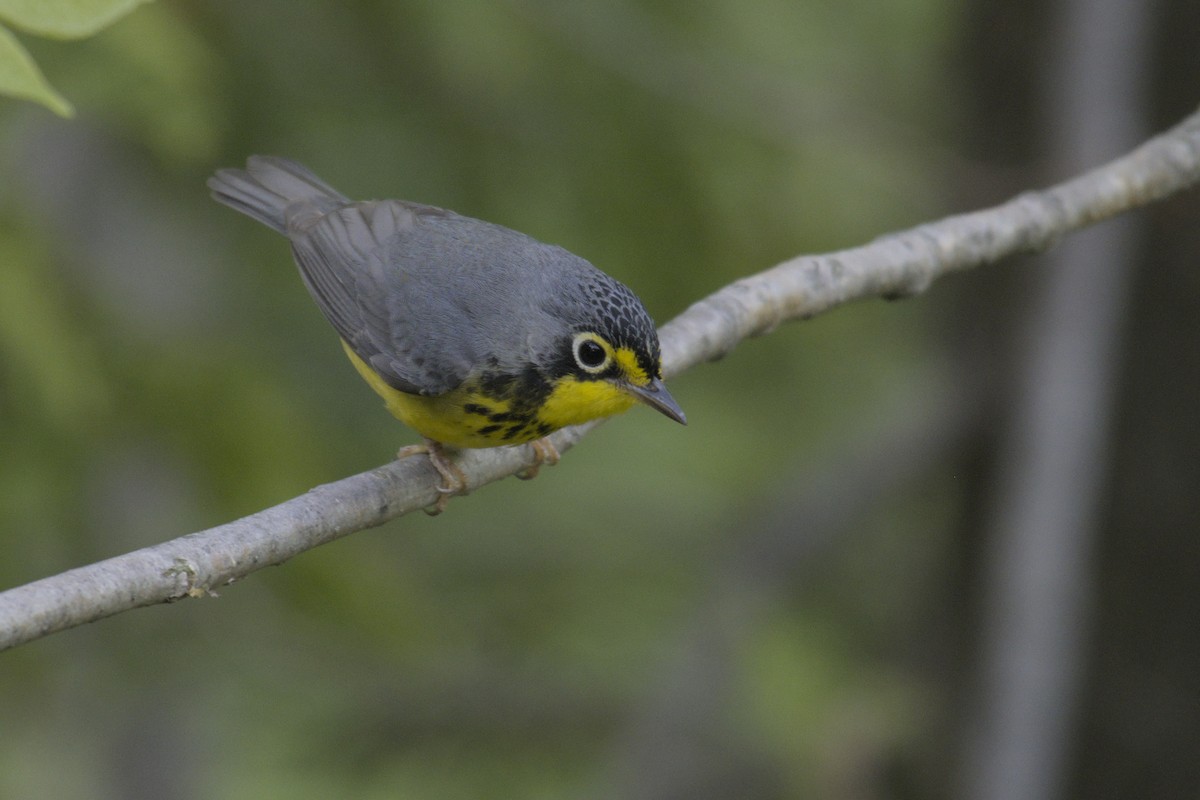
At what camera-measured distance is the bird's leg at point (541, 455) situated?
466 centimetres

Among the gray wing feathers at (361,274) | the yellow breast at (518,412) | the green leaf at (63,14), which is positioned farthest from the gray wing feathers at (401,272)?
the green leaf at (63,14)

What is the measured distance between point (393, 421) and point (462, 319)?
107 inches

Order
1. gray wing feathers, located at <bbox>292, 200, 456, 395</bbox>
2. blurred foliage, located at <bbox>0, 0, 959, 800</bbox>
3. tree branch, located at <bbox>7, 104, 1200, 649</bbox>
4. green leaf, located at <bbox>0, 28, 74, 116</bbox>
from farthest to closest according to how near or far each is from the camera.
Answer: gray wing feathers, located at <bbox>292, 200, 456, 395</bbox> < blurred foliage, located at <bbox>0, 0, 959, 800</bbox> < tree branch, located at <bbox>7, 104, 1200, 649</bbox> < green leaf, located at <bbox>0, 28, 74, 116</bbox>

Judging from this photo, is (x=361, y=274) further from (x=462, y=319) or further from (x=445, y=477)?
(x=445, y=477)

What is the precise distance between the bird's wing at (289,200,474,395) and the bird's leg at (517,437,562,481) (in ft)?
1.31

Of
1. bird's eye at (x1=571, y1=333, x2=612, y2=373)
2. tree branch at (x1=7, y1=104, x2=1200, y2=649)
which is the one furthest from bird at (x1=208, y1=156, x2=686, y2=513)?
tree branch at (x1=7, y1=104, x2=1200, y2=649)

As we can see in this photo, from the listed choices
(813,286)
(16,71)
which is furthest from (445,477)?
(16,71)

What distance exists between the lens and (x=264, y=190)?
18.2 ft

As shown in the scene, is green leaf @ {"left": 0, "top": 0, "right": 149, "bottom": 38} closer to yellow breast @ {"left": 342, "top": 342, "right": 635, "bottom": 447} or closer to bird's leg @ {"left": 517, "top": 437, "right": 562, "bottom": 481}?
yellow breast @ {"left": 342, "top": 342, "right": 635, "bottom": 447}

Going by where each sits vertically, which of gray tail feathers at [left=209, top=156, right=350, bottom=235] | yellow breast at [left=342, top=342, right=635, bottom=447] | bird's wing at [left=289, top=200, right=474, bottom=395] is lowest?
yellow breast at [left=342, top=342, right=635, bottom=447]

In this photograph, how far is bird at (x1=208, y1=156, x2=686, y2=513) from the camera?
4328 mm

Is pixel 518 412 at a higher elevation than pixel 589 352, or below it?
below

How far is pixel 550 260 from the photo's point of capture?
15.2ft

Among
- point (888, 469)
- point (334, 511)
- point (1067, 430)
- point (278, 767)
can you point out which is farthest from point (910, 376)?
point (334, 511)
